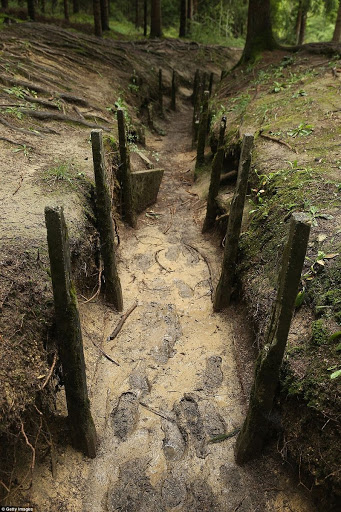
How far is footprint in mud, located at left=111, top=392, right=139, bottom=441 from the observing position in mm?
3691

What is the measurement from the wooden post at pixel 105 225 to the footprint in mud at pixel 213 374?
1524 mm

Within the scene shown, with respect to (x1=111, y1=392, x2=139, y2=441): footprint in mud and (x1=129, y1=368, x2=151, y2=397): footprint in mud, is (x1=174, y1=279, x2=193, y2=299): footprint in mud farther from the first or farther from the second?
(x1=111, y1=392, x2=139, y2=441): footprint in mud

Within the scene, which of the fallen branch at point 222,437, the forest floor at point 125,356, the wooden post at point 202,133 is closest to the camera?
the forest floor at point 125,356

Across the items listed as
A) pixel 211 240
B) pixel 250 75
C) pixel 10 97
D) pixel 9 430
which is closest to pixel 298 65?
pixel 250 75

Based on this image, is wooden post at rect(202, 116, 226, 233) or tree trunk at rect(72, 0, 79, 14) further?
tree trunk at rect(72, 0, 79, 14)

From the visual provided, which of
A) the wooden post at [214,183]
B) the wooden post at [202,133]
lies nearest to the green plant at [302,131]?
the wooden post at [214,183]

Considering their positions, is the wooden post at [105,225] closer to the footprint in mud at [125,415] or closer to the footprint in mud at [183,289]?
the footprint in mud at [183,289]

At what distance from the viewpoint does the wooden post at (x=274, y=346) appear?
97.8 inches

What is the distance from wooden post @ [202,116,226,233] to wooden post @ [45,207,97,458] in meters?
4.21

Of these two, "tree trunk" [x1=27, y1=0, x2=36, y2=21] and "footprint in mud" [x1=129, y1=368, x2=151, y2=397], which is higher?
"tree trunk" [x1=27, y1=0, x2=36, y2=21]

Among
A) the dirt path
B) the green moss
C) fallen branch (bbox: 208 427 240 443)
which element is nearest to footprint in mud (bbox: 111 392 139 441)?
the dirt path

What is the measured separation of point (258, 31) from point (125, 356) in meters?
12.5

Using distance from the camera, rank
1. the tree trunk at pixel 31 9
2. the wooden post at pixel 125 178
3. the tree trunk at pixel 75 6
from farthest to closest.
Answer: the tree trunk at pixel 75 6
the tree trunk at pixel 31 9
the wooden post at pixel 125 178

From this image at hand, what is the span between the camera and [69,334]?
293cm
